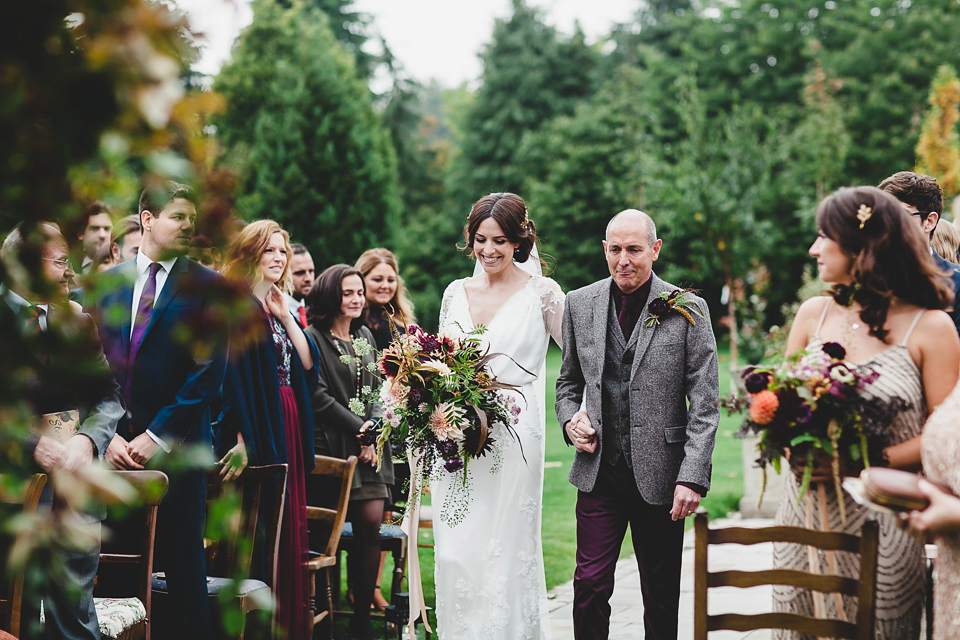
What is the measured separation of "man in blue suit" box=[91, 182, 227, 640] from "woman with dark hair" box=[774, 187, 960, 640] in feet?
9.04

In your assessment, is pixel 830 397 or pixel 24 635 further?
pixel 24 635

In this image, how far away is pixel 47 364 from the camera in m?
1.18

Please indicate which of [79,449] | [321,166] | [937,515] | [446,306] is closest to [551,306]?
[446,306]

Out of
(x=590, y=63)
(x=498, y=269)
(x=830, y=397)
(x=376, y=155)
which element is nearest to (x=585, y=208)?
(x=590, y=63)

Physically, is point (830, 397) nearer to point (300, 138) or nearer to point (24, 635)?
point (24, 635)

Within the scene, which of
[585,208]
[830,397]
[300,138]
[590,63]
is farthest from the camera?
[590,63]

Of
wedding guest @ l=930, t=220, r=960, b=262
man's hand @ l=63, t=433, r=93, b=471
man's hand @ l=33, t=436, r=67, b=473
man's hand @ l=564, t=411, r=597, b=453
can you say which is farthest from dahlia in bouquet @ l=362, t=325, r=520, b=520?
wedding guest @ l=930, t=220, r=960, b=262

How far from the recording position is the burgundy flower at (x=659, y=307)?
4367 mm

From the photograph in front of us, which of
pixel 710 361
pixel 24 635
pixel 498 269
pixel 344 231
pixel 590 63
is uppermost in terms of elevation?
pixel 590 63

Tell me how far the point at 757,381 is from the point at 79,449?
9.13 ft

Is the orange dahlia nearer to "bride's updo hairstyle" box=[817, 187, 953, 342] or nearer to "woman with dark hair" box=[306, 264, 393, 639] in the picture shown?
"bride's updo hairstyle" box=[817, 187, 953, 342]

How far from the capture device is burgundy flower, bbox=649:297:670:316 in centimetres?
437

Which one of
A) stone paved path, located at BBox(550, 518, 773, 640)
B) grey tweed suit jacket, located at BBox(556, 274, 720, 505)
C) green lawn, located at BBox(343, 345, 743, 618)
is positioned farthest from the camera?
green lawn, located at BBox(343, 345, 743, 618)

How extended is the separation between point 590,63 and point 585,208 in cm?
900
